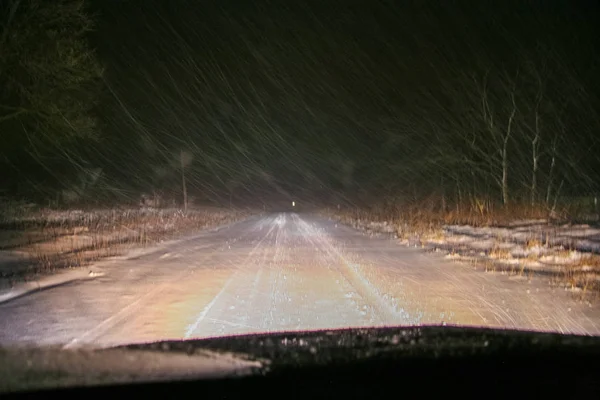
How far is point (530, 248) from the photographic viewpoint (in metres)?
16.3

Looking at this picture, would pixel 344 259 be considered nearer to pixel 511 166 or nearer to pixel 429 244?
pixel 429 244

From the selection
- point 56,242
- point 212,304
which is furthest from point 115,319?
point 56,242

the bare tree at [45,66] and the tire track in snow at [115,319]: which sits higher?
the bare tree at [45,66]

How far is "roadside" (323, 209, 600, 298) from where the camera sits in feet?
39.9

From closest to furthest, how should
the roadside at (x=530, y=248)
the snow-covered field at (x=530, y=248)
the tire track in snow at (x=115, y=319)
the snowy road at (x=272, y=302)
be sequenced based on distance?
the tire track in snow at (x=115, y=319), the snowy road at (x=272, y=302), the roadside at (x=530, y=248), the snow-covered field at (x=530, y=248)

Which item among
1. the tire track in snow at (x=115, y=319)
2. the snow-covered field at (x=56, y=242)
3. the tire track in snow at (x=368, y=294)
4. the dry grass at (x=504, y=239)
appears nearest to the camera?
the tire track in snow at (x=115, y=319)

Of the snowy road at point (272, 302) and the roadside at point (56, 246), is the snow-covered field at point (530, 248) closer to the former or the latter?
the snowy road at point (272, 302)

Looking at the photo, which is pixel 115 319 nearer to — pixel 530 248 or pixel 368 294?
pixel 368 294

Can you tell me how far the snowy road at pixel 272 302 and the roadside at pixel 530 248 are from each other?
0.78m

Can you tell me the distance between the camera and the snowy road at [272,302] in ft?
24.1

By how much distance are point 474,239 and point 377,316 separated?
49.0 feet

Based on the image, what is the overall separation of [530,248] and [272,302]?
10.2m

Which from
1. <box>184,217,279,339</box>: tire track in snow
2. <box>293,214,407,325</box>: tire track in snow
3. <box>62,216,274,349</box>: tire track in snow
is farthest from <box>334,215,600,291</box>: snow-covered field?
<box>62,216,274,349</box>: tire track in snow

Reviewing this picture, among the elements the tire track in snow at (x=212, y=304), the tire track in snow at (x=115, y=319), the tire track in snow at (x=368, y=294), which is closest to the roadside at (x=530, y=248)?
the tire track in snow at (x=368, y=294)
